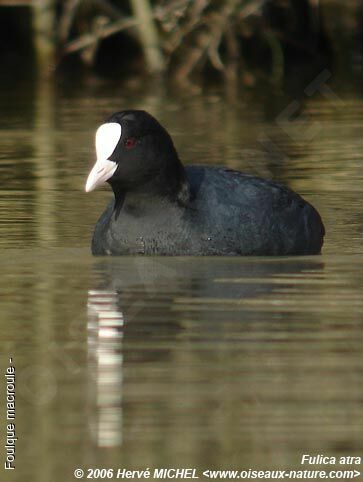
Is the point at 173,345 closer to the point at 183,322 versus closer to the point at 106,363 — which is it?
the point at 106,363

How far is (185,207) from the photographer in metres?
8.49

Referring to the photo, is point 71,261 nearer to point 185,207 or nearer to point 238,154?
point 185,207

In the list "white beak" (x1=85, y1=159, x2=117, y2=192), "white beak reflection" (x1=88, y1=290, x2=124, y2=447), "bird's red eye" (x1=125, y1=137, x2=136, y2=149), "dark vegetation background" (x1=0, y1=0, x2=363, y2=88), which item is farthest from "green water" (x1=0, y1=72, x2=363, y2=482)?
"dark vegetation background" (x1=0, y1=0, x2=363, y2=88)

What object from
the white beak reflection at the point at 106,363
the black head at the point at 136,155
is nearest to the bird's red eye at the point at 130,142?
the black head at the point at 136,155

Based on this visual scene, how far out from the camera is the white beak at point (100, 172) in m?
8.38

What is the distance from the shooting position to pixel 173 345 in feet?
21.3

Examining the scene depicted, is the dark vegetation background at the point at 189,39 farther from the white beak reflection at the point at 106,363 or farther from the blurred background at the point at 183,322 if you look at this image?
the white beak reflection at the point at 106,363

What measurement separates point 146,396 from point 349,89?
13.9 m

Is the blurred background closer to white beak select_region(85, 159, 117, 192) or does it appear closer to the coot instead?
the coot

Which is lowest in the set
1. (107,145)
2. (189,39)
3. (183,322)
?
(189,39)

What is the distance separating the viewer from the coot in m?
8.41

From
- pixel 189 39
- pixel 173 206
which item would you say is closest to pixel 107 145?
pixel 173 206

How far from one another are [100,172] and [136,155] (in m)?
0.24

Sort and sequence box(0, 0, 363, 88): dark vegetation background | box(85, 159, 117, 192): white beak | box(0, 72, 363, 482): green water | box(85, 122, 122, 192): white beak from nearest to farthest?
box(0, 72, 363, 482): green water < box(85, 159, 117, 192): white beak < box(85, 122, 122, 192): white beak < box(0, 0, 363, 88): dark vegetation background
